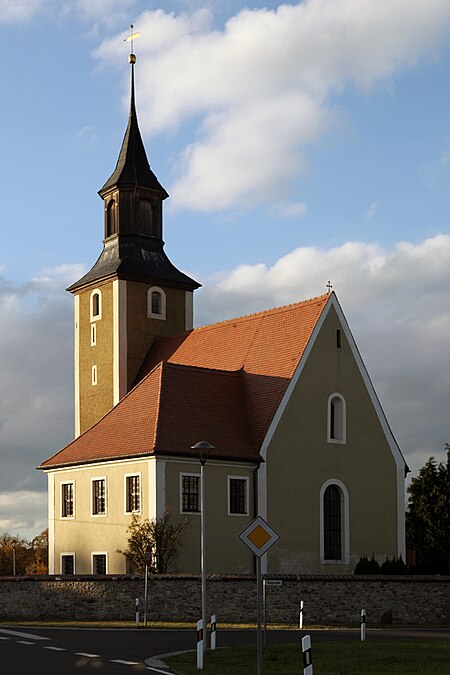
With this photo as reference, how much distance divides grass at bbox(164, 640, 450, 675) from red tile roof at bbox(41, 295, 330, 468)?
17.7 m

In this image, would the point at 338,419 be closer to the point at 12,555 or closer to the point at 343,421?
the point at 343,421

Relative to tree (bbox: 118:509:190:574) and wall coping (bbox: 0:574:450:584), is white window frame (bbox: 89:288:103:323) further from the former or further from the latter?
wall coping (bbox: 0:574:450:584)

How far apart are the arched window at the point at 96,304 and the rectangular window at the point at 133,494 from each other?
1399cm

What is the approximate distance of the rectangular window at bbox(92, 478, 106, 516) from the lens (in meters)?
43.2

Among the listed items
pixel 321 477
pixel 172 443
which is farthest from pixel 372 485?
pixel 172 443

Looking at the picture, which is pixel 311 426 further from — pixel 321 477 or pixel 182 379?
pixel 182 379

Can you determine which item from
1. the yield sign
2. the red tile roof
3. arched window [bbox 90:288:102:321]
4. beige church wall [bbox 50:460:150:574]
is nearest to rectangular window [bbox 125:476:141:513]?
beige church wall [bbox 50:460:150:574]

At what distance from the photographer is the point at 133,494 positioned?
4162 cm

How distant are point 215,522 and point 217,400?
5.31 m

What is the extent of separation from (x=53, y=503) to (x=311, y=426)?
11534mm

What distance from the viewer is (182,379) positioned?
44.2 meters

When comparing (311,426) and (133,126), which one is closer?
(311,426)

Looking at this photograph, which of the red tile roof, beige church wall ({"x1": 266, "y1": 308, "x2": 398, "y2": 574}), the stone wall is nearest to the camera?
the stone wall

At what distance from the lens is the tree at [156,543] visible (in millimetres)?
38625
